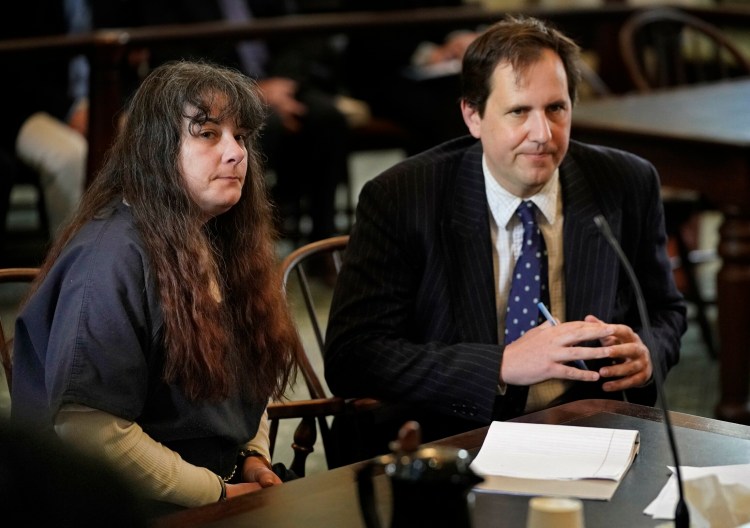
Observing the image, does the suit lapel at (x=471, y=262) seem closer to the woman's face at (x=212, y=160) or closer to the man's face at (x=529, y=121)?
the man's face at (x=529, y=121)

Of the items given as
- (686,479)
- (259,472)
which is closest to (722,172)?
(259,472)

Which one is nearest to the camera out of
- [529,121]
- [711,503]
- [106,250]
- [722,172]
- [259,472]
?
[711,503]

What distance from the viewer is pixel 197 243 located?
1936 mm

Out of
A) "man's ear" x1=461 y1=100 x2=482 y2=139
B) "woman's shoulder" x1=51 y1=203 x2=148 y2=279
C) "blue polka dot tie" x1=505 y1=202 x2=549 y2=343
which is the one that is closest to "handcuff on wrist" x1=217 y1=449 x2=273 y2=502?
"woman's shoulder" x1=51 y1=203 x2=148 y2=279

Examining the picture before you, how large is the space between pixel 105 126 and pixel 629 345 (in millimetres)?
2410

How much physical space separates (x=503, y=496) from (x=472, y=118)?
104cm

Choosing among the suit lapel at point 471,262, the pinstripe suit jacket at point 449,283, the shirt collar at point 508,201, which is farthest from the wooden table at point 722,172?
the suit lapel at point 471,262

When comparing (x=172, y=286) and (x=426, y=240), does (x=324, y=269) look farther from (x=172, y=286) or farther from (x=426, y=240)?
(x=172, y=286)

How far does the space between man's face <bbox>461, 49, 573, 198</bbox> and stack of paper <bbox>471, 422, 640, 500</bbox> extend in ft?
2.10

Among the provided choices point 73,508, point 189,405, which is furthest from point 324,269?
point 73,508

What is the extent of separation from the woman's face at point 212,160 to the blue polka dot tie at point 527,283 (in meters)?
0.64

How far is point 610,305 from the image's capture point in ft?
7.83

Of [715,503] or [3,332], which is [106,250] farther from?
[715,503]

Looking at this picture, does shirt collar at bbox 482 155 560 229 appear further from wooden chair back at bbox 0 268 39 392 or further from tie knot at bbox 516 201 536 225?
wooden chair back at bbox 0 268 39 392
